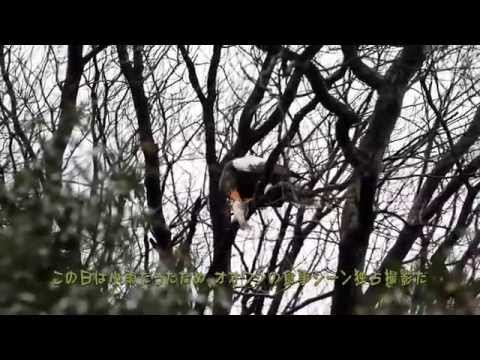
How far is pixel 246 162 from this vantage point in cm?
258

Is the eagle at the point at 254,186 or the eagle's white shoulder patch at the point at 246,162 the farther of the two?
the eagle's white shoulder patch at the point at 246,162

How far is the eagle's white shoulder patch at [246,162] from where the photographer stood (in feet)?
8.30

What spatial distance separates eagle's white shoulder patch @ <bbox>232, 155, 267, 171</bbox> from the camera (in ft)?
8.30

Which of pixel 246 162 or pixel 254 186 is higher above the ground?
pixel 246 162

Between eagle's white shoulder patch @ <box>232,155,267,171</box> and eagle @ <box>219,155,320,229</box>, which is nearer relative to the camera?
eagle @ <box>219,155,320,229</box>

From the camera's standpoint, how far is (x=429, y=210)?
261 cm

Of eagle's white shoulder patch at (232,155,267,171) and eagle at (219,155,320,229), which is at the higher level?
eagle's white shoulder patch at (232,155,267,171)

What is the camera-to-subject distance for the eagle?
2.24 metres

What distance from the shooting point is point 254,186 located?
8.13 feet

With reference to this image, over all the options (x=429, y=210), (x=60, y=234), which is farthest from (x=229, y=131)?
(x=60, y=234)

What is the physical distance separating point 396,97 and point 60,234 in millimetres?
1509

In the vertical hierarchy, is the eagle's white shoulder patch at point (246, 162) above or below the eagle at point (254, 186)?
above

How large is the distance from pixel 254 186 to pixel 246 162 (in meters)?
0.15
